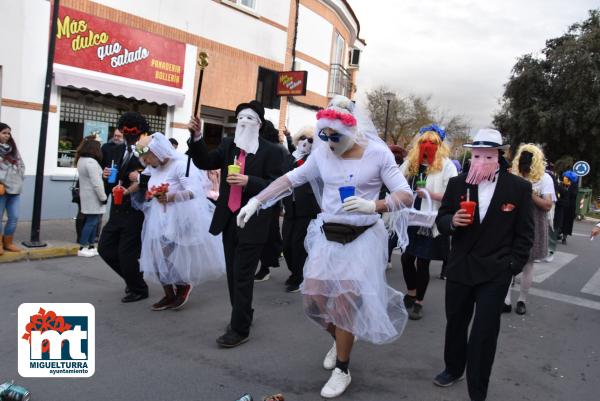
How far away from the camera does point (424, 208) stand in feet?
17.0

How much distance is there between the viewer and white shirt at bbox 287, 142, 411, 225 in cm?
331

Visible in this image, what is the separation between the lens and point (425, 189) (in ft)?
16.4

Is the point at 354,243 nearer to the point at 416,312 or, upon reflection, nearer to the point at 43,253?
the point at 416,312

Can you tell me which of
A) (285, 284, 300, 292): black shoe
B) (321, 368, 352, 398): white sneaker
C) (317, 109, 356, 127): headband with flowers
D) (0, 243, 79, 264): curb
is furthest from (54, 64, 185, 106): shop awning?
(321, 368, 352, 398): white sneaker

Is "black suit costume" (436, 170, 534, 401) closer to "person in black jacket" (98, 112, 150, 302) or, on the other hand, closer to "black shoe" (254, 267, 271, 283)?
"person in black jacket" (98, 112, 150, 302)

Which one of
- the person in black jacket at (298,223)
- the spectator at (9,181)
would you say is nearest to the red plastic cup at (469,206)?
the person in black jacket at (298,223)

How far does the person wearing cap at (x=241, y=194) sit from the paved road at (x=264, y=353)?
335mm

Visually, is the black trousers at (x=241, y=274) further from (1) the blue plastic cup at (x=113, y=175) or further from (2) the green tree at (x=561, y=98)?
(2) the green tree at (x=561, y=98)

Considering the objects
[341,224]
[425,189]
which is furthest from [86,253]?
[341,224]

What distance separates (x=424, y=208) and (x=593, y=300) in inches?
129

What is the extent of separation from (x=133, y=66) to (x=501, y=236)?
9.90 m

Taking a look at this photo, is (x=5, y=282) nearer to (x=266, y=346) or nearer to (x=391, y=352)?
(x=266, y=346)

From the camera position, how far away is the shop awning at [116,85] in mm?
9844

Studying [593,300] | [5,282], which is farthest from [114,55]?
[593,300]
